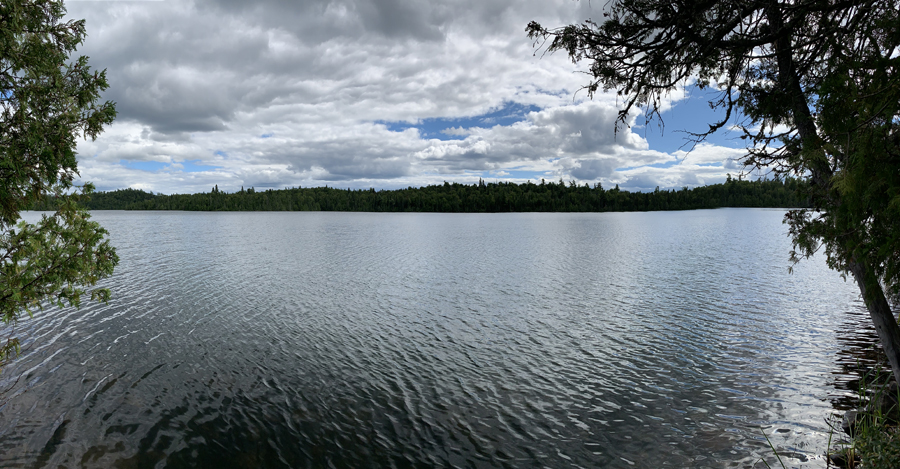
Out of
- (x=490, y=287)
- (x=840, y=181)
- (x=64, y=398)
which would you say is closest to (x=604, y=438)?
(x=840, y=181)

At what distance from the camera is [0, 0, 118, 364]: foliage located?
7.49 m

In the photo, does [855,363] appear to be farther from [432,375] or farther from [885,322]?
[432,375]

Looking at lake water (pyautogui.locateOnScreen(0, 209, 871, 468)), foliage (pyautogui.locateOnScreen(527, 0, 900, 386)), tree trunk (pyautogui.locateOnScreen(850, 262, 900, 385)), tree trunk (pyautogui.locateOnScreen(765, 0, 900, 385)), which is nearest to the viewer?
foliage (pyautogui.locateOnScreen(527, 0, 900, 386))

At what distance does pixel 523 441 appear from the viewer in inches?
383

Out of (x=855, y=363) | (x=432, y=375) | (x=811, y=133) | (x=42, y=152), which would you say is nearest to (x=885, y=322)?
(x=811, y=133)

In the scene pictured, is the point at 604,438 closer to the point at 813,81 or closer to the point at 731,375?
the point at 731,375

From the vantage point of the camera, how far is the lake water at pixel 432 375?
9375 mm

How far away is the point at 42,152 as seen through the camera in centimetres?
776

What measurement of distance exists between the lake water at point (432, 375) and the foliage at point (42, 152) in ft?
13.3

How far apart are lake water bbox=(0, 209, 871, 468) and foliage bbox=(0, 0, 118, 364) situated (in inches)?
160

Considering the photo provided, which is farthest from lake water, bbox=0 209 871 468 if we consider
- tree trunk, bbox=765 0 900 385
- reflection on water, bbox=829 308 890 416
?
tree trunk, bbox=765 0 900 385

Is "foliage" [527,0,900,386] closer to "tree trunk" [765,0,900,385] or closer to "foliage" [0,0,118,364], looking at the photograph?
"tree trunk" [765,0,900,385]

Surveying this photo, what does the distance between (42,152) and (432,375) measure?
10735mm

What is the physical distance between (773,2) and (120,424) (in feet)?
54.0
